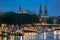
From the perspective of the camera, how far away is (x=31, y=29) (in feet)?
9.49

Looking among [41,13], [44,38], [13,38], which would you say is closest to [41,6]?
[41,13]

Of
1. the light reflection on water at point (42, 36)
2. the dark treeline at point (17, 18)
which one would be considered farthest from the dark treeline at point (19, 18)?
the light reflection on water at point (42, 36)

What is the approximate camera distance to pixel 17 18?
2857 mm

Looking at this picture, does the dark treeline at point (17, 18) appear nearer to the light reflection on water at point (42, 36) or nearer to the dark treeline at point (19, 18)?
the dark treeline at point (19, 18)

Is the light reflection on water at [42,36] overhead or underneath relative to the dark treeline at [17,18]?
underneath

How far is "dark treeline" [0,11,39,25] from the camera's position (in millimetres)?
2816

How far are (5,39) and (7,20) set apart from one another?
0.38 m

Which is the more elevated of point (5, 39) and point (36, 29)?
→ point (36, 29)

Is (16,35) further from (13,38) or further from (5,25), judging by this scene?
(5,25)

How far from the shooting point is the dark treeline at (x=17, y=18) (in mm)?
2816

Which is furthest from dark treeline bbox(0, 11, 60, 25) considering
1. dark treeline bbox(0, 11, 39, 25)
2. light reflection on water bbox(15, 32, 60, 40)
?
light reflection on water bbox(15, 32, 60, 40)

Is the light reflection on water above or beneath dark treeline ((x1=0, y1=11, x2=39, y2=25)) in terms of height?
beneath

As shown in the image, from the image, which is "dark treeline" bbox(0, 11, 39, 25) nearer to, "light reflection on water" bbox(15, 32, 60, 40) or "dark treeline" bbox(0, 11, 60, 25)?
"dark treeline" bbox(0, 11, 60, 25)

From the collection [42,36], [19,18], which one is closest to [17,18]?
[19,18]
